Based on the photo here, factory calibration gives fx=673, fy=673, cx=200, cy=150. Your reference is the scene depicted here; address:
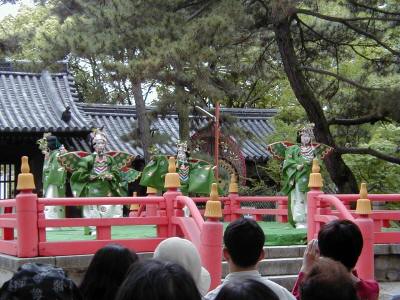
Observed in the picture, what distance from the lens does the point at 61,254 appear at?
25.4 ft

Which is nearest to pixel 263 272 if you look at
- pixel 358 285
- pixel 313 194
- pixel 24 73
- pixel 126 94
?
pixel 313 194

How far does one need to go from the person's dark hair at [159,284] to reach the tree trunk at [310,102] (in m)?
10.3

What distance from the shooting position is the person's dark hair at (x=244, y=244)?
11.6ft

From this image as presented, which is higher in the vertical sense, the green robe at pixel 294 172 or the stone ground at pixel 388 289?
the green robe at pixel 294 172

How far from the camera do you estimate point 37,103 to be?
1681cm

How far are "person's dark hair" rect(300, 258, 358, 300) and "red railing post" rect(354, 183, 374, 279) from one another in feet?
18.7

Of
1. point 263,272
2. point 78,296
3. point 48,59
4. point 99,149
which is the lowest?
point 263,272

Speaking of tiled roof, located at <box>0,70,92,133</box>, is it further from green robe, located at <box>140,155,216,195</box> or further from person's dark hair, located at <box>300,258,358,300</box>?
person's dark hair, located at <box>300,258,358,300</box>

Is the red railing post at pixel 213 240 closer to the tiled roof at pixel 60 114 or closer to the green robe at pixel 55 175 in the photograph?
the green robe at pixel 55 175

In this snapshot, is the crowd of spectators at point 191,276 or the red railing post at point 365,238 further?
the red railing post at point 365,238

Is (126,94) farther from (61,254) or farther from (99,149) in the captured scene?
(61,254)

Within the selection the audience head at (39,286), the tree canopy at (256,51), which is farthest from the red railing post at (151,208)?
the audience head at (39,286)

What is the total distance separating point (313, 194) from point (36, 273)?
707 cm

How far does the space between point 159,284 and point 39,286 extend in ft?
1.60
